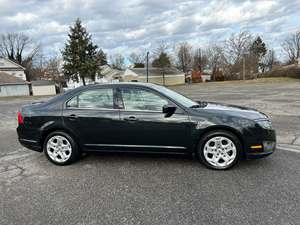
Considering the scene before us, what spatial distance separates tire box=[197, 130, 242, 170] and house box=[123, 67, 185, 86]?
151 feet

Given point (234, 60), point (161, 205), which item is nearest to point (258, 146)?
point (161, 205)

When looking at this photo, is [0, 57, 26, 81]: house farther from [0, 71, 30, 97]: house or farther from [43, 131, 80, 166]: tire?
[43, 131, 80, 166]: tire

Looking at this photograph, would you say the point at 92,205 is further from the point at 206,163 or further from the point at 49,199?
the point at 206,163

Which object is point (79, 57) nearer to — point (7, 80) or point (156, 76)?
point (7, 80)

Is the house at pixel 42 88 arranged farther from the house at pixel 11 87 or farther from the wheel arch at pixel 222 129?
the wheel arch at pixel 222 129

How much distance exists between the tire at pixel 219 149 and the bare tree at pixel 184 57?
66.3m

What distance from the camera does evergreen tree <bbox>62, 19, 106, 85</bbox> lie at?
37.5 meters

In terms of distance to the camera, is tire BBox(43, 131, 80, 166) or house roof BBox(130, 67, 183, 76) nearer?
tire BBox(43, 131, 80, 166)

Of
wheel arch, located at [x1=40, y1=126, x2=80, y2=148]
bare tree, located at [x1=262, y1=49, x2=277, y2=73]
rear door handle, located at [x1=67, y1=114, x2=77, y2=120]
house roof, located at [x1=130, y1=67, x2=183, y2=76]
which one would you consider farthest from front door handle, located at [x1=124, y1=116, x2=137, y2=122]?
bare tree, located at [x1=262, y1=49, x2=277, y2=73]

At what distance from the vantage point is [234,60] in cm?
5591

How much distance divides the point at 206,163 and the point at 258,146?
916 millimetres

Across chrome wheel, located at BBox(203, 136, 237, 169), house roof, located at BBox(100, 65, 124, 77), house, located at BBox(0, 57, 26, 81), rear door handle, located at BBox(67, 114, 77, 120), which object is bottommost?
chrome wheel, located at BBox(203, 136, 237, 169)

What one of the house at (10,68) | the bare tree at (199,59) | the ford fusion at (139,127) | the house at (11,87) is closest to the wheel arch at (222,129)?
the ford fusion at (139,127)

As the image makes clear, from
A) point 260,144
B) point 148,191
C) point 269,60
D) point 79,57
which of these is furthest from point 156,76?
point 148,191
